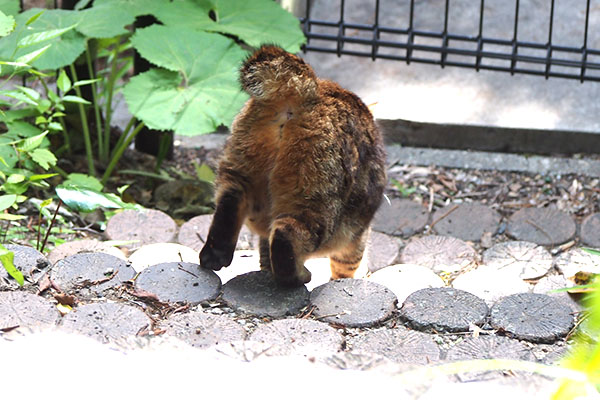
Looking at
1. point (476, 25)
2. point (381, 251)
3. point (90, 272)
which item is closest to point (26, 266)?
point (90, 272)

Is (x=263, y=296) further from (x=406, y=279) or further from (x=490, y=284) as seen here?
(x=490, y=284)

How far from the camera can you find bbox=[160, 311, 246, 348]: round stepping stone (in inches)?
112

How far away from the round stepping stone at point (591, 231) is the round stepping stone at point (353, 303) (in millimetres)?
2000

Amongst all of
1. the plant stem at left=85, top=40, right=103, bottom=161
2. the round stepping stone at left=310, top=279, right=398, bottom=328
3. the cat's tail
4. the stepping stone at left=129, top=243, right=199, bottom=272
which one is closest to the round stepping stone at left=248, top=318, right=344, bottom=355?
the round stepping stone at left=310, top=279, right=398, bottom=328

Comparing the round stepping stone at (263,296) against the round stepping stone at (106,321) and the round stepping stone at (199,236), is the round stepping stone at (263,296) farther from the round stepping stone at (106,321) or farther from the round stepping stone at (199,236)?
the round stepping stone at (199,236)

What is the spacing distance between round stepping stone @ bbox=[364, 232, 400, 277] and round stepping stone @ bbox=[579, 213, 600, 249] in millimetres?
1062

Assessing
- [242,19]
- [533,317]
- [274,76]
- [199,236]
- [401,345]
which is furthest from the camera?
[242,19]

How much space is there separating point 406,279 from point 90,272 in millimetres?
1504

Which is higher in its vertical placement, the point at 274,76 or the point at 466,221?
the point at 274,76

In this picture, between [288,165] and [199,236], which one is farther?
[199,236]

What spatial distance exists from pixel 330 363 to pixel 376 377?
0.17 m

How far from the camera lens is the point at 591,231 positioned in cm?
488

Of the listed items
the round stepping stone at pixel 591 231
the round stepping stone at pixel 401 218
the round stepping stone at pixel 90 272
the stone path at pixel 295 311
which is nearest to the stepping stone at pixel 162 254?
the stone path at pixel 295 311

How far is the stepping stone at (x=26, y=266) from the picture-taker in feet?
10.5
